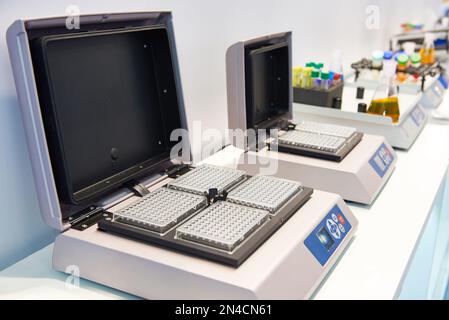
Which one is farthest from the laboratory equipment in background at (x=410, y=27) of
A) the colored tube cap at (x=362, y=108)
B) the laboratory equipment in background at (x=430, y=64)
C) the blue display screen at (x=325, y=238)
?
the blue display screen at (x=325, y=238)

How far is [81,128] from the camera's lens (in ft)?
3.48

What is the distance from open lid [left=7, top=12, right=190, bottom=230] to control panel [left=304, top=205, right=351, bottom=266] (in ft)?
1.52

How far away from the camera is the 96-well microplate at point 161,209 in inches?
38.2

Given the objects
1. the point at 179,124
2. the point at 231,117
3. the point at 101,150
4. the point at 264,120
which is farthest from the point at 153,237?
the point at 264,120

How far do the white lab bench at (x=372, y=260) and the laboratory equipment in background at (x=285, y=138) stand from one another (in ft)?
0.22

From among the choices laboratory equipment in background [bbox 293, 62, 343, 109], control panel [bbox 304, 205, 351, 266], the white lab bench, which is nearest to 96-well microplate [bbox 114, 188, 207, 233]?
the white lab bench

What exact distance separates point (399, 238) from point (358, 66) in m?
1.59

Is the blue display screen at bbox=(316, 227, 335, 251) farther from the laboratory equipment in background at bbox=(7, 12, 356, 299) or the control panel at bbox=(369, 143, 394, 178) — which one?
the control panel at bbox=(369, 143, 394, 178)

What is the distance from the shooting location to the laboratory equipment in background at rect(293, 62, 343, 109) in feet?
6.12

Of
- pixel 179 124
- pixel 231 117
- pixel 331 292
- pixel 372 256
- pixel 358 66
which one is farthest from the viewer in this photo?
pixel 358 66

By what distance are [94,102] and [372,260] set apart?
747 millimetres

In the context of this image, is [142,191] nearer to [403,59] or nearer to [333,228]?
[333,228]

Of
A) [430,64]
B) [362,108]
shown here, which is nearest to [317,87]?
[362,108]
